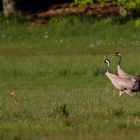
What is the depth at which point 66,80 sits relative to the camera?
1127 inches

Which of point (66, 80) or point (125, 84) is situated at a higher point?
point (125, 84)

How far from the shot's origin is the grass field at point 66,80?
15.0m

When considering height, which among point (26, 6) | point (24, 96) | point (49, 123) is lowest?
point (26, 6)

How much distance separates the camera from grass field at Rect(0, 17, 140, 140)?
15.0 metres

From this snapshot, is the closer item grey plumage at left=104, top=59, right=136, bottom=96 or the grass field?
the grass field

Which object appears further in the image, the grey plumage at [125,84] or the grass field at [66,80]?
the grey plumage at [125,84]

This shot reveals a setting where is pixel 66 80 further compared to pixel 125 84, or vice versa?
pixel 66 80

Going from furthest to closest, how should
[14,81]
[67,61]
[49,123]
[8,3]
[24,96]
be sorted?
[8,3]
[67,61]
[14,81]
[24,96]
[49,123]

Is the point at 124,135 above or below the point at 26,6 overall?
above

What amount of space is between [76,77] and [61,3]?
19751 mm

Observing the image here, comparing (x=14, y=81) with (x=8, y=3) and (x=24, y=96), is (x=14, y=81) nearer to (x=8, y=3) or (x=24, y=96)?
(x=24, y=96)

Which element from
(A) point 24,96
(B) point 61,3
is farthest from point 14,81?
(B) point 61,3

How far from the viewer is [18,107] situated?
18.7 metres

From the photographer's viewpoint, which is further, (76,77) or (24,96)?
(76,77)
